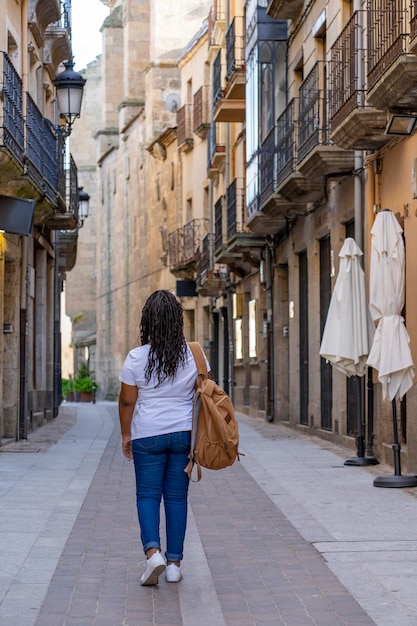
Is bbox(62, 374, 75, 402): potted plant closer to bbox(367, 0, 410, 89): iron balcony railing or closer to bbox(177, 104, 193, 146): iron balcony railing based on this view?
bbox(177, 104, 193, 146): iron balcony railing

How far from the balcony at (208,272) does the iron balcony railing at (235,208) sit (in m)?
5.43

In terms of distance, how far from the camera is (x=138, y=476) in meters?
7.32

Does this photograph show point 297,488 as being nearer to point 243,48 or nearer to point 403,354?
point 403,354

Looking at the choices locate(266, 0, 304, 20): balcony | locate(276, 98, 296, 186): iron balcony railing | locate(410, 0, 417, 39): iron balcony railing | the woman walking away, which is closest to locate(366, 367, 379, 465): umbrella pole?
locate(410, 0, 417, 39): iron balcony railing

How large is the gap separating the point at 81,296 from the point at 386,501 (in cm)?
5835

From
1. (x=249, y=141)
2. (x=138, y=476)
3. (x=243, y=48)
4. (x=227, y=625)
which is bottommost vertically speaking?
(x=227, y=625)

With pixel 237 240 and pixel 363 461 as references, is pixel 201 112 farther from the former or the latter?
pixel 363 461

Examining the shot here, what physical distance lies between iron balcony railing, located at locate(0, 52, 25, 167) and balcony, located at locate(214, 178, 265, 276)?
9.33m

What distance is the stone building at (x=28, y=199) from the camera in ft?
56.6

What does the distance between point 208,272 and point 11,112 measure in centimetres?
1869

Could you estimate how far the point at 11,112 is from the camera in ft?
57.2

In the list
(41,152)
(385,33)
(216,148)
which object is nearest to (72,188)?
(41,152)

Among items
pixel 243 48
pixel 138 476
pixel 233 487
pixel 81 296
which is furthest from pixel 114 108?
pixel 138 476

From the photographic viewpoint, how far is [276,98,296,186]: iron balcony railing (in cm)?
1997
